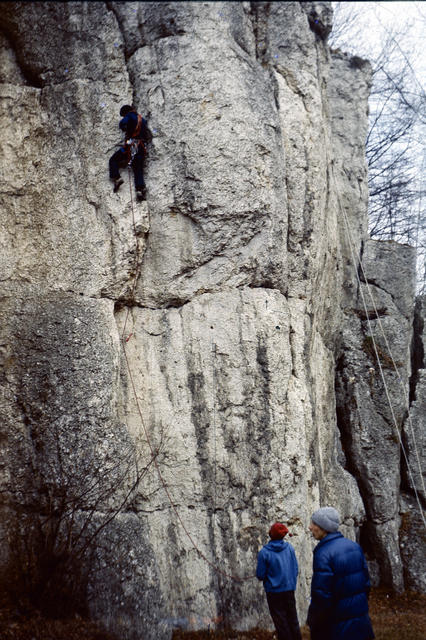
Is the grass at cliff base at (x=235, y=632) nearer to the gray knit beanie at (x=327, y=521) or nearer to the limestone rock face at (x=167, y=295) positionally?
the limestone rock face at (x=167, y=295)

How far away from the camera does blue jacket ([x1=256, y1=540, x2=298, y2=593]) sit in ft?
18.0

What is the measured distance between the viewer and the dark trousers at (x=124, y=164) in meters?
7.73

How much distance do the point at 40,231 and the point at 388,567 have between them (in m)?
7.55

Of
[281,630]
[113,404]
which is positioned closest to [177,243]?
[113,404]

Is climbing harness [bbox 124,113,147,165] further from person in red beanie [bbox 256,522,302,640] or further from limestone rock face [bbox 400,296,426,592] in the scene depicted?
limestone rock face [bbox 400,296,426,592]

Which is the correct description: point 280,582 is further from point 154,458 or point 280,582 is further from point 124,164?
point 124,164

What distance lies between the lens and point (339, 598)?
4.24 meters

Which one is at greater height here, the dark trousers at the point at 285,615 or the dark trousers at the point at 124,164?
the dark trousers at the point at 124,164

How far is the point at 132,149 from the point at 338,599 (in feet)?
18.8

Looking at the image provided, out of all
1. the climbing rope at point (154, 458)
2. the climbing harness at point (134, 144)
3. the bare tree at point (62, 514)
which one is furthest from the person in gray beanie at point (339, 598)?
the climbing harness at point (134, 144)

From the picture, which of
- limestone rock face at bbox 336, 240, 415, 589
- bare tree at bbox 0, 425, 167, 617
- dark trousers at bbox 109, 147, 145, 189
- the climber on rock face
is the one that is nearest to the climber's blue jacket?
the climber on rock face

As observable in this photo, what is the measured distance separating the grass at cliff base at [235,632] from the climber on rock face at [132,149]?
16.3 feet

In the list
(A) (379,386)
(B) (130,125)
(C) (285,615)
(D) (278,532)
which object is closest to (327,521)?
(D) (278,532)

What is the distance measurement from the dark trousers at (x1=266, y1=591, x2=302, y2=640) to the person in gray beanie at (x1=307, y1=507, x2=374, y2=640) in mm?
1266
